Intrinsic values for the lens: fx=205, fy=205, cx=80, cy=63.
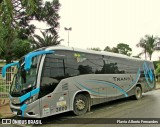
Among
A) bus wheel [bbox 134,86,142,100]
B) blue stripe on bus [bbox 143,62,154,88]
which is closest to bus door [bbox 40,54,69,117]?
bus wheel [bbox 134,86,142,100]

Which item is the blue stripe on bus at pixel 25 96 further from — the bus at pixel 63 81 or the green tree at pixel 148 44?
the green tree at pixel 148 44

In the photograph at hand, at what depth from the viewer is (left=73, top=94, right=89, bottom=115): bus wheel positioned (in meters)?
8.73

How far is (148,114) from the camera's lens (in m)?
8.77

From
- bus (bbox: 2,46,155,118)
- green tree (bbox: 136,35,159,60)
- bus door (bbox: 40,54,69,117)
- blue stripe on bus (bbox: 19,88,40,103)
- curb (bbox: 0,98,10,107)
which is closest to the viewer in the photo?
blue stripe on bus (bbox: 19,88,40,103)

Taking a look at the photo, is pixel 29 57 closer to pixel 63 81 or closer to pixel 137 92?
pixel 63 81

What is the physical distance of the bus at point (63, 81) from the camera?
23.9 feet

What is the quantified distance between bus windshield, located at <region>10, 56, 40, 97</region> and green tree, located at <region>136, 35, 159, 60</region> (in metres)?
44.8

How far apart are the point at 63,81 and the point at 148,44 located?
147 feet

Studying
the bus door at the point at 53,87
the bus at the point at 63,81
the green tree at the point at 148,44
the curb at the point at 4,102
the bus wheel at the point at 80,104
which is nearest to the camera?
the bus at the point at 63,81

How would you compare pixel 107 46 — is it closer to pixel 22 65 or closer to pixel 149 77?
pixel 149 77

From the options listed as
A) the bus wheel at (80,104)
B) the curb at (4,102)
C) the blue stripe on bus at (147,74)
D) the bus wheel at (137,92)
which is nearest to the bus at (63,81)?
the bus wheel at (80,104)

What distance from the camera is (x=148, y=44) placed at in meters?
49.2

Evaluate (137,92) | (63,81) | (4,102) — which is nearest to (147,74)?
(137,92)

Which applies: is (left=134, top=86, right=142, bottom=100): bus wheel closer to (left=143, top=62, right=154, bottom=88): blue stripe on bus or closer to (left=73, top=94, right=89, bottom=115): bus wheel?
(left=143, top=62, right=154, bottom=88): blue stripe on bus
